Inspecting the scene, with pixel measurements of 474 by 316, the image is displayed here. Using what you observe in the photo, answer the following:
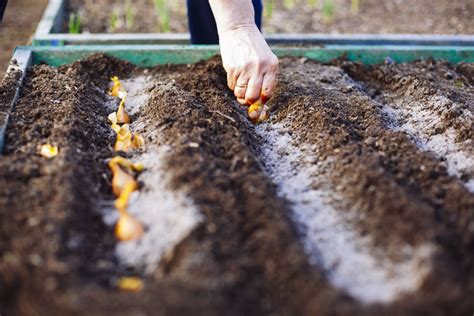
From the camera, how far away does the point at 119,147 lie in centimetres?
201

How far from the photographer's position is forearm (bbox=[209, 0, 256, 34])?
212cm

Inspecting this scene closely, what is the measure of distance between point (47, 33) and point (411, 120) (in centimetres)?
201

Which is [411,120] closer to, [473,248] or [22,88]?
[473,248]

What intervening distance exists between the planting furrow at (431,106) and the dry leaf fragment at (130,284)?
1.07 meters

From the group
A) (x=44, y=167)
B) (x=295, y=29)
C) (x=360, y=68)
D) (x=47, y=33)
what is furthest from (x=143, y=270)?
(x=295, y=29)

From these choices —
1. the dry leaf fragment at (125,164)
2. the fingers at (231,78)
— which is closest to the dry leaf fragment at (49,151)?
the dry leaf fragment at (125,164)

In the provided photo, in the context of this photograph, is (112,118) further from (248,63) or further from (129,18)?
(129,18)

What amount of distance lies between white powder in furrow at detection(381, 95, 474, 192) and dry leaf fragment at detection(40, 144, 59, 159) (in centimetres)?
125

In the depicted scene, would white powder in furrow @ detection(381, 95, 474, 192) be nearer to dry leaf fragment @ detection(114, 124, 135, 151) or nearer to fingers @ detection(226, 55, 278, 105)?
fingers @ detection(226, 55, 278, 105)

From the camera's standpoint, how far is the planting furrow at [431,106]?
6.55 ft

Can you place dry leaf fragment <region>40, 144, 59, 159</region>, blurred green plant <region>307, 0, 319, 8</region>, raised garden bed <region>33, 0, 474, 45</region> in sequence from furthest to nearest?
blurred green plant <region>307, 0, 319, 8</region> → raised garden bed <region>33, 0, 474, 45</region> → dry leaf fragment <region>40, 144, 59, 159</region>

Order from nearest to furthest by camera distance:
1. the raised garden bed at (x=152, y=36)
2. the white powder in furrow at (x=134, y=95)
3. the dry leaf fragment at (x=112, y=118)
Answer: the dry leaf fragment at (x=112, y=118) < the white powder in furrow at (x=134, y=95) < the raised garden bed at (x=152, y=36)

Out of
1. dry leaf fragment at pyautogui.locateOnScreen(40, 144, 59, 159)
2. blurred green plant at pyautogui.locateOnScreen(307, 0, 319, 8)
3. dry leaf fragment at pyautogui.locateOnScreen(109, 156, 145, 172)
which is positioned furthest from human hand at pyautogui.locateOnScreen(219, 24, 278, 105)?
blurred green plant at pyautogui.locateOnScreen(307, 0, 319, 8)

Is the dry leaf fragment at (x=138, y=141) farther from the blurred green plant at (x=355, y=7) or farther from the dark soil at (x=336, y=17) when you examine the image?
the blurred green plant at (x=355, y=7)
